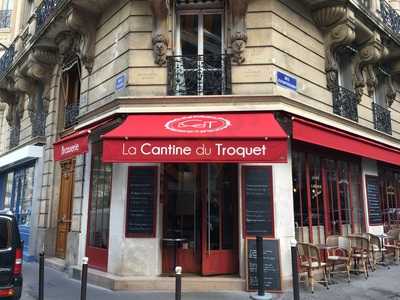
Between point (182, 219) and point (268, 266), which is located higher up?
point (182, 219)

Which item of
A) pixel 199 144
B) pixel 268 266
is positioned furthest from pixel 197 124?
pixel 268 266

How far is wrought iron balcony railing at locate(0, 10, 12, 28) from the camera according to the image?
19.8 metres

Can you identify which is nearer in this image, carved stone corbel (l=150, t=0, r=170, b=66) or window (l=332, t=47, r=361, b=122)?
carved stone corbel (l=150, t=0, r=170, b=66)

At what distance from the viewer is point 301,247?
7.89m

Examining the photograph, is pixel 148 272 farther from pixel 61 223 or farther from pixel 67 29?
pixel 67 29

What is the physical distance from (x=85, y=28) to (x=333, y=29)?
6.14 m

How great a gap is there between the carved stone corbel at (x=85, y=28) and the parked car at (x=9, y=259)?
508 cm

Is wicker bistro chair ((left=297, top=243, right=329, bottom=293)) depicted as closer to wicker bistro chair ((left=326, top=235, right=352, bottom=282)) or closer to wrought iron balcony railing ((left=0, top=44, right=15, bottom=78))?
wicker bistro chair ((left=326, top=235, right=352, bottom=282))

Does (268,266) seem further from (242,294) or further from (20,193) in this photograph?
(20,193)

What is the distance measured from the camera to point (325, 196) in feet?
30.6

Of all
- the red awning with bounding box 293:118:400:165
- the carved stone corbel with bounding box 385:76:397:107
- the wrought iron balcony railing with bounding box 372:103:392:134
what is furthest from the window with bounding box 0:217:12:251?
the carved stone corbel with bounding box 385:76:397:107

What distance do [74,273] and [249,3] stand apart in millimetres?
7089

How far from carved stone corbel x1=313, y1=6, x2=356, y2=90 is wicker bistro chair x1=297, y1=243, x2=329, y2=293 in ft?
13.8

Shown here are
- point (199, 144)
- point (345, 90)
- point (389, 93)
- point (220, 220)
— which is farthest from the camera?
point (389, 93)
